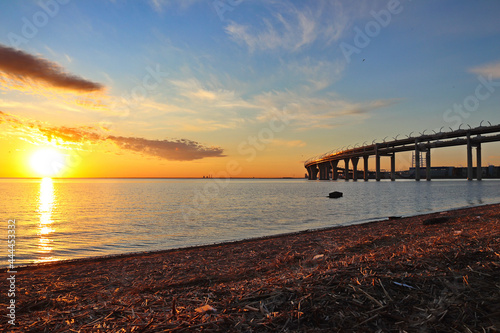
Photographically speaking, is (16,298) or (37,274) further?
(37,274)

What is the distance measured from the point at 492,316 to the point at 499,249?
9.74 ft

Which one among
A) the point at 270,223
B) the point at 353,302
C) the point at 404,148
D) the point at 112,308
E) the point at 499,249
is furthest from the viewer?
the point at 404,148

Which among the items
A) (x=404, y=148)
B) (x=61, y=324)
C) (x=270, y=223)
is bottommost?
(x=270, y=223)

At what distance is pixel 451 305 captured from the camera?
3273mm

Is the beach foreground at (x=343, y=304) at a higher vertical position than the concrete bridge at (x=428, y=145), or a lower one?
lower

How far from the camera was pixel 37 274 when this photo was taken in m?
10.1

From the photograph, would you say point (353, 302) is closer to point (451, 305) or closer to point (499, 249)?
point (451, 305)

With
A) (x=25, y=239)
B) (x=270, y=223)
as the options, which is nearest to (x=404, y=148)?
(x=270, y=223)

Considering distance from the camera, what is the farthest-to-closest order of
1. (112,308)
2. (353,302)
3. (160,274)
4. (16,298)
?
(160,274) → (16,298) → (112,308) → (353,302)

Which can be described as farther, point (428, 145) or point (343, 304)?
point (428, 145)

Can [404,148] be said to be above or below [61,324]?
above

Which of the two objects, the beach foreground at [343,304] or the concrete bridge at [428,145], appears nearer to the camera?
the beach foreground at [343,304]

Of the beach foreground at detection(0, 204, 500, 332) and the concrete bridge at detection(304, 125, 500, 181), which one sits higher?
the concrete bridge at detection(304, 125, 500, 181)

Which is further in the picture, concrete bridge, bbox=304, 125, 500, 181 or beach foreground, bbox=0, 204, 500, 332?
concrete bridge, bbox=304, 125, 500, 181
